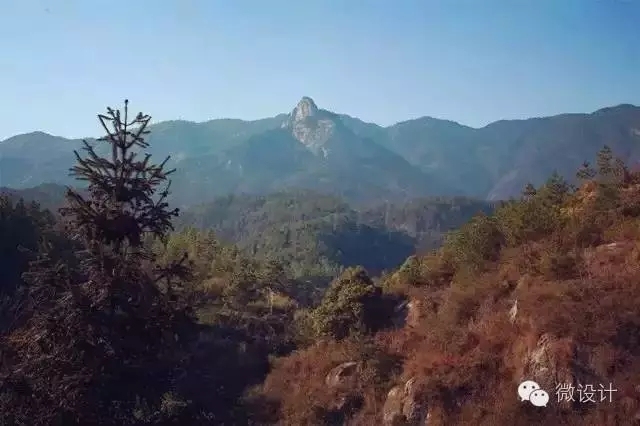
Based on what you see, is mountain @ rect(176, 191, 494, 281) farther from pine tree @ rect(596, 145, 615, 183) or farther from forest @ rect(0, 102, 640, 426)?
forest @ rect(0, 102, 640, 426)

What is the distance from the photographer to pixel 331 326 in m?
16.1

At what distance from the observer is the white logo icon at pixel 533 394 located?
33.4ft

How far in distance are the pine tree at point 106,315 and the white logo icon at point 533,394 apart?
626cm

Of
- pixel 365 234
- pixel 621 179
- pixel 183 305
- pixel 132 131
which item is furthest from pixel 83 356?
pixel 365 234

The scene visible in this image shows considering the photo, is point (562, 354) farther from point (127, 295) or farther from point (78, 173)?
point (78, 173)

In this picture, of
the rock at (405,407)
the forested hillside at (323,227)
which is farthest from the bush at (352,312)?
the forested hillside at (323,227)

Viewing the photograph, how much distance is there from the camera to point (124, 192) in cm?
830

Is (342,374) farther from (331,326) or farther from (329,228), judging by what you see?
(329,228)

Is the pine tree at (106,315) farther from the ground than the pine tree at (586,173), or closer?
closer

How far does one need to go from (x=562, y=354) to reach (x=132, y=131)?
8629mm

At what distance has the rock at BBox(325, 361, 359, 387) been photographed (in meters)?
13.3

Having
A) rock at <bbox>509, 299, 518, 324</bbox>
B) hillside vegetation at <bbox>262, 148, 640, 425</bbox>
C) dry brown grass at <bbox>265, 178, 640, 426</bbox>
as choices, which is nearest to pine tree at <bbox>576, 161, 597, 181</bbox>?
hillside vegetation at <bbox>262, 148, 640, 425</bbox>

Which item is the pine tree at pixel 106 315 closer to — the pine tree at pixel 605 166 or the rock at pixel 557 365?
the rock at pixel 557 365

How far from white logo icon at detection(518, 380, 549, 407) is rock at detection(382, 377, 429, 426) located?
1.87m
